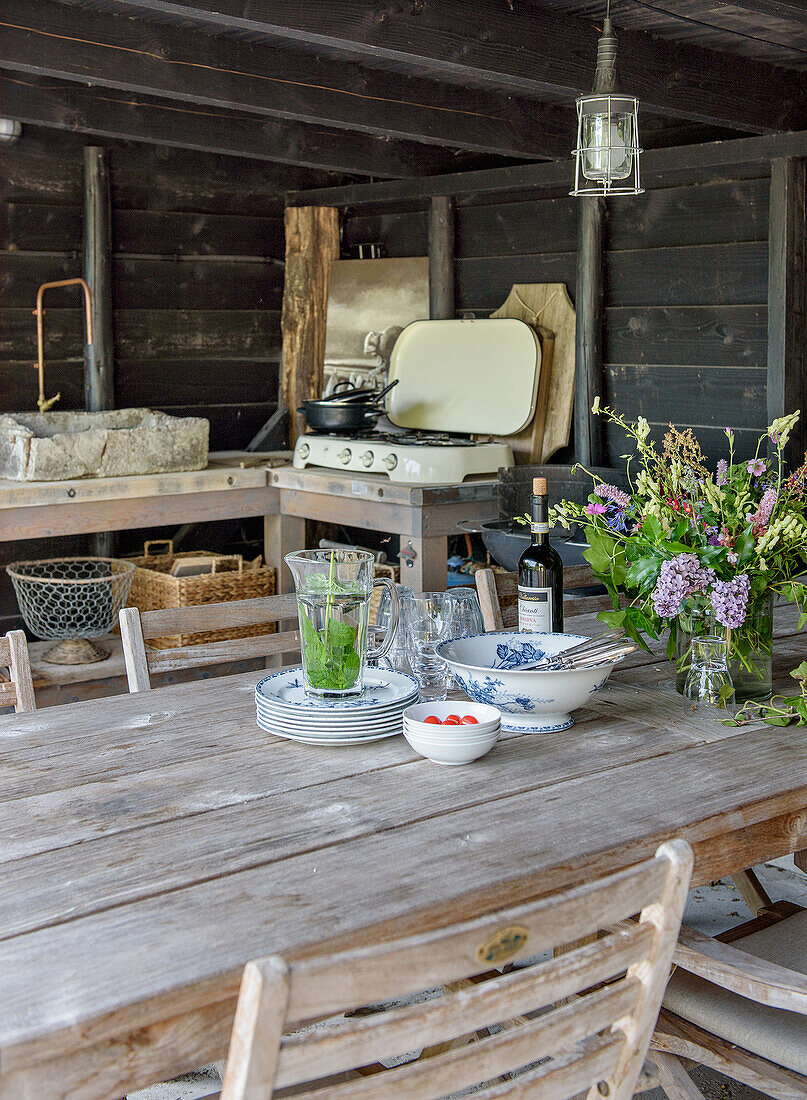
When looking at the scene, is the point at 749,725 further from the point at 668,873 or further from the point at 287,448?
the point at 287,448

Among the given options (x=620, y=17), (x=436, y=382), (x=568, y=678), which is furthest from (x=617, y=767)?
(x=436, y=382)

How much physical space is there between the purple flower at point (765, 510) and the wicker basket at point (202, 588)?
2563 millimetres

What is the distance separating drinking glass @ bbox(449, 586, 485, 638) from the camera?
2180 mm

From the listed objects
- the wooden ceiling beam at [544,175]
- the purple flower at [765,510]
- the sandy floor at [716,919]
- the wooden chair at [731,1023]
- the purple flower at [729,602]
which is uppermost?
the wooden ceiling beam at [544,175]

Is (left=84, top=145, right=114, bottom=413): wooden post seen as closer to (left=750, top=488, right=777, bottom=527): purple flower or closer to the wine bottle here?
the wine bottle

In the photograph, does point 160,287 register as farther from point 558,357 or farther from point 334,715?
point 334,715

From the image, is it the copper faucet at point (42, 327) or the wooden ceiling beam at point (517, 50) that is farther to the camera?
the copper faucet at point (42, 327)

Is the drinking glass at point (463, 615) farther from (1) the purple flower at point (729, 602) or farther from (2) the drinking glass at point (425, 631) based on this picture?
(1) the purple flower at point (729, 602)

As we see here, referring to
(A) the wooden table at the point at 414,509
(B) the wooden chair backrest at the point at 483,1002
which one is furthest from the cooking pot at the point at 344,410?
(B) the wooden chair backrest at the point at 483,1002

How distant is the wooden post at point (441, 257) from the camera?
193 inches

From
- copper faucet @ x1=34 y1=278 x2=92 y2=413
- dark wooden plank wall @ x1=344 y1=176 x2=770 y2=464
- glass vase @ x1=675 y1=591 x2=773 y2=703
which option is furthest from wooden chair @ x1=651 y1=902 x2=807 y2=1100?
copper faucet @ x1=34 y1=278 x2=92 y2=413

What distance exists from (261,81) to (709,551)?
95.0 inches

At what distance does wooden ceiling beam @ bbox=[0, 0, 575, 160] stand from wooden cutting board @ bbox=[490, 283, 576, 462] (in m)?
0.56

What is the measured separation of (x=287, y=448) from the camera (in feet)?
17.4
